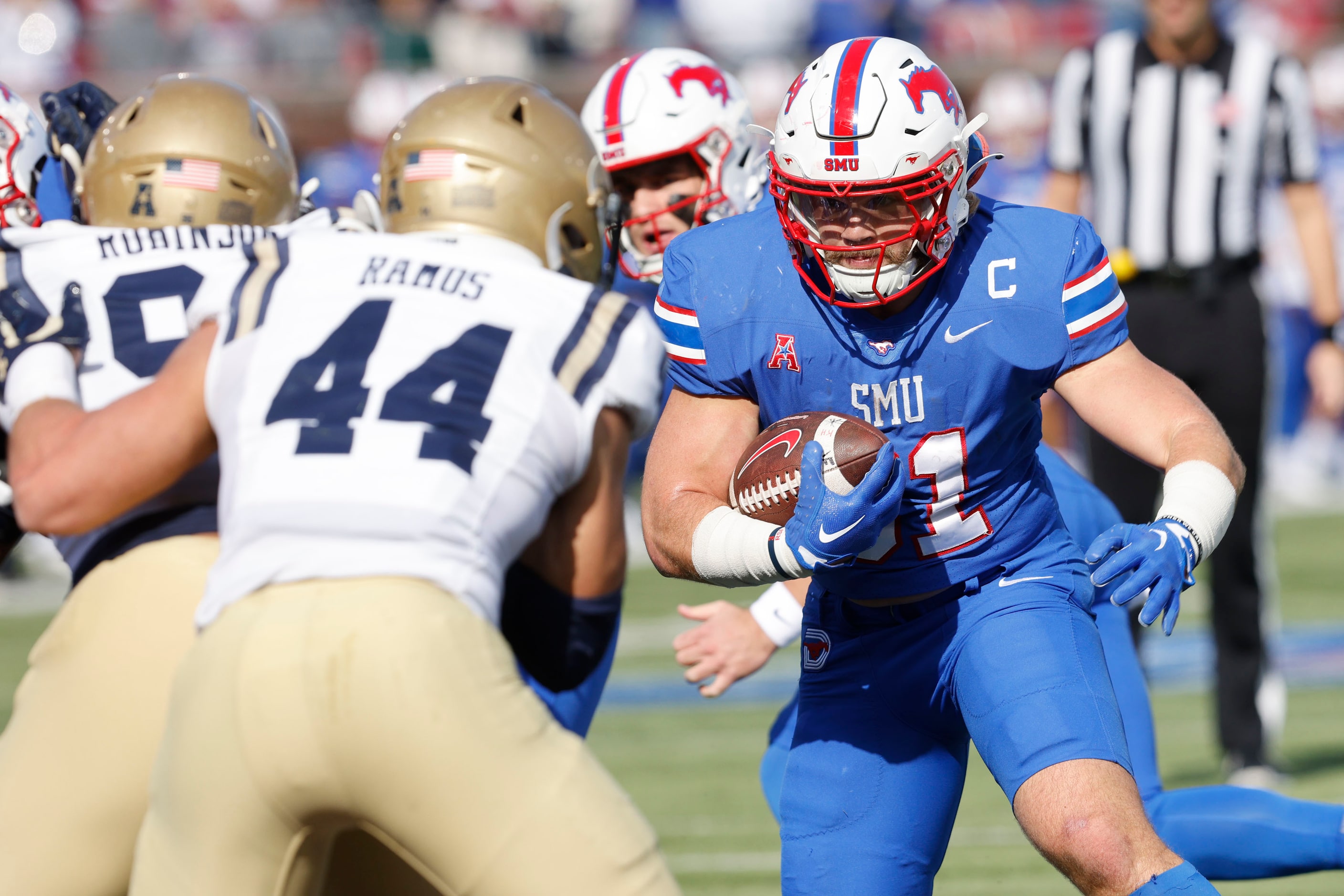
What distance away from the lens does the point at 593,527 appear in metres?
2.58

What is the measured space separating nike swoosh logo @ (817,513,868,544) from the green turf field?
2003 mm

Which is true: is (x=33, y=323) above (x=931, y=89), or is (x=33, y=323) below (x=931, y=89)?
below

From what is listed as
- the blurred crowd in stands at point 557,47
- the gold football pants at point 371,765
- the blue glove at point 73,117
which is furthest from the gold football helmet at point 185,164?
the blurred crowd in stands at point 557,47

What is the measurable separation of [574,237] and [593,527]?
2.18 ft

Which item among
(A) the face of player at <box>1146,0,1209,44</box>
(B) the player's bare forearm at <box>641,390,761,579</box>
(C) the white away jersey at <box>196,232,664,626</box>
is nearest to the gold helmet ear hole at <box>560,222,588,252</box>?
(B) the player's bare forearm at <box>641,390,761,579</box>

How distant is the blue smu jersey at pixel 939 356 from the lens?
3.00 metres

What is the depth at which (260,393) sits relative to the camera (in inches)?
94.4

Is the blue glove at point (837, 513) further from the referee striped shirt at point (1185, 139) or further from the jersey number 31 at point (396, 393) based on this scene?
the referee striped shirt at point (1185, 139)

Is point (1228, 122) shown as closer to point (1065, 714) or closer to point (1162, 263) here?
point (1162, 263)

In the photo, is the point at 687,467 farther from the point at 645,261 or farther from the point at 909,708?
the point at 645,261

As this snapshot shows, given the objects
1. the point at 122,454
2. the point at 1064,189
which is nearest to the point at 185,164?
the point at 122,454

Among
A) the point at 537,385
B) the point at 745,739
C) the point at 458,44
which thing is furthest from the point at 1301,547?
the point at 537,385

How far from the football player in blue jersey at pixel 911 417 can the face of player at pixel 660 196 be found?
991 millimetres

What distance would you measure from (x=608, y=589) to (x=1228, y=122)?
374 cm
